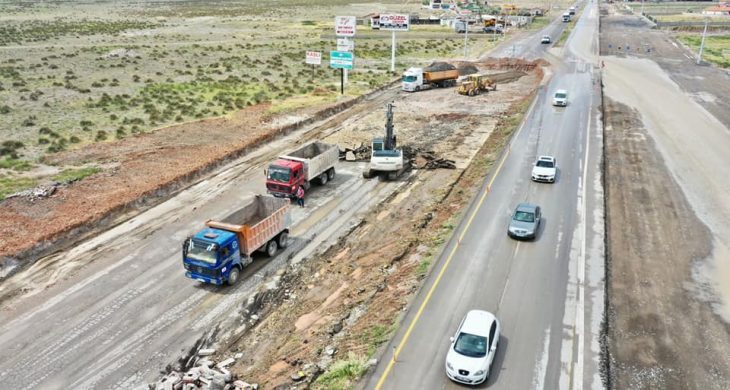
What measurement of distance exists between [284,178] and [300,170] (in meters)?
1.49

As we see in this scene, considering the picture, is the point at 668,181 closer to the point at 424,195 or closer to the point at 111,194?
the point at 424,195

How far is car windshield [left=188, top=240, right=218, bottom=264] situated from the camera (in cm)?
2678

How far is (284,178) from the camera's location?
123 feet

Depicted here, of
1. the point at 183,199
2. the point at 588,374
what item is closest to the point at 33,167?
the point at 183,199

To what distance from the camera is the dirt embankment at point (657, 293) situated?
20578 mm

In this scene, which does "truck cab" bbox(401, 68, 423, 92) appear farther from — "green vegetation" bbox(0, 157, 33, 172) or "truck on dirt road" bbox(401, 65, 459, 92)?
"green vegetation" bbox(0, 157, 33, 172)

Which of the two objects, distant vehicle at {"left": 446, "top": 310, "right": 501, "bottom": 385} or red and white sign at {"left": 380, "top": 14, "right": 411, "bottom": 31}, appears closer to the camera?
distant vehicle at {"left": 446, "top": 310, "right": 501, "bottom": 385}

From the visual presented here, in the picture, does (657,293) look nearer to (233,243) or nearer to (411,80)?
(233,243)

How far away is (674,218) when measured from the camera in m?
34.0

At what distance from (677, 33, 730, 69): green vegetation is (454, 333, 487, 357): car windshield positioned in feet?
318

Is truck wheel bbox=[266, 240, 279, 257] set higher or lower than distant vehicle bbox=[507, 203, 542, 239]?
lower

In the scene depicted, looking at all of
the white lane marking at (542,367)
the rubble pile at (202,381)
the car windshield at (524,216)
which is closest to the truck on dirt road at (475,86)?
the car windshield at (524,216)

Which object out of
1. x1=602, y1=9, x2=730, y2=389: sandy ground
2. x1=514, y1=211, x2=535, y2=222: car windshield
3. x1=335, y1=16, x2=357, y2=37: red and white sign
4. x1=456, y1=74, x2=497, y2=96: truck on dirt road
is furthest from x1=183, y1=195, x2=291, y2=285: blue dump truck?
x1=335, y1=16, x2=357, y2=37: red and white sign

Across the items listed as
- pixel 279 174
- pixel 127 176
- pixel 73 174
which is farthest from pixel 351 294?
pixel 73 174
